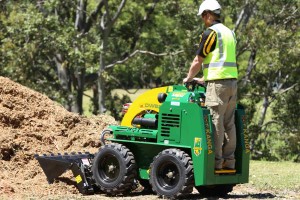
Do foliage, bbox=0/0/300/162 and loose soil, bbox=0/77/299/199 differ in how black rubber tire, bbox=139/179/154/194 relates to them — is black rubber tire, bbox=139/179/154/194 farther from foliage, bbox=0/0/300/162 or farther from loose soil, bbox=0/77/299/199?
foliage, bbox=0/0/300/162

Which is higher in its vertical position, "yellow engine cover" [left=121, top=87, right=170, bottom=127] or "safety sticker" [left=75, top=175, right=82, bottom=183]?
"yellow engine cover" [left=121, top=87, right=170, bottom=127]

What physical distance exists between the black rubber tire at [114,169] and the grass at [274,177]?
264 centimetres

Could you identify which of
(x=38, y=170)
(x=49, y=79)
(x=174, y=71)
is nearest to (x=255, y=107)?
(x=174, y=71)

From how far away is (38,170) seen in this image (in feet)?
39.5

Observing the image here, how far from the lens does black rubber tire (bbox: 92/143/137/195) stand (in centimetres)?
1097

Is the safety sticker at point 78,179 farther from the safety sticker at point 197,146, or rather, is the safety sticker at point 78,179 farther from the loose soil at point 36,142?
the safety sticker at point 197,146

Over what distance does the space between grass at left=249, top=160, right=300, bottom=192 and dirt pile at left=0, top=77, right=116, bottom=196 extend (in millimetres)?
2944

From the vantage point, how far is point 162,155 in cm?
1056

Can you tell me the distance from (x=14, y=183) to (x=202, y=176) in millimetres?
3083

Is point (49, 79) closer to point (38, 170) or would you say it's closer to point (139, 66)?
point (139, 66)

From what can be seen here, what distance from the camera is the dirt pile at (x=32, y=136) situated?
11.6 meters

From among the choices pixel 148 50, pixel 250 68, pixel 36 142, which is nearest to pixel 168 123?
pixel 36 142

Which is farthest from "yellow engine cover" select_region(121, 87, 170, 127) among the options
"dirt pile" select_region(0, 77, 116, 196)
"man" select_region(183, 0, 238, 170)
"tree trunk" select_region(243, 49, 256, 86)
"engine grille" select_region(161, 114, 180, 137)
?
"tree trunk" select_region(243, 49, 256, 86)

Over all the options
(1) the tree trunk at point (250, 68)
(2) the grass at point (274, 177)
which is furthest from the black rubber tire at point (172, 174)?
(1) the tree trunk at point (250, 68)
